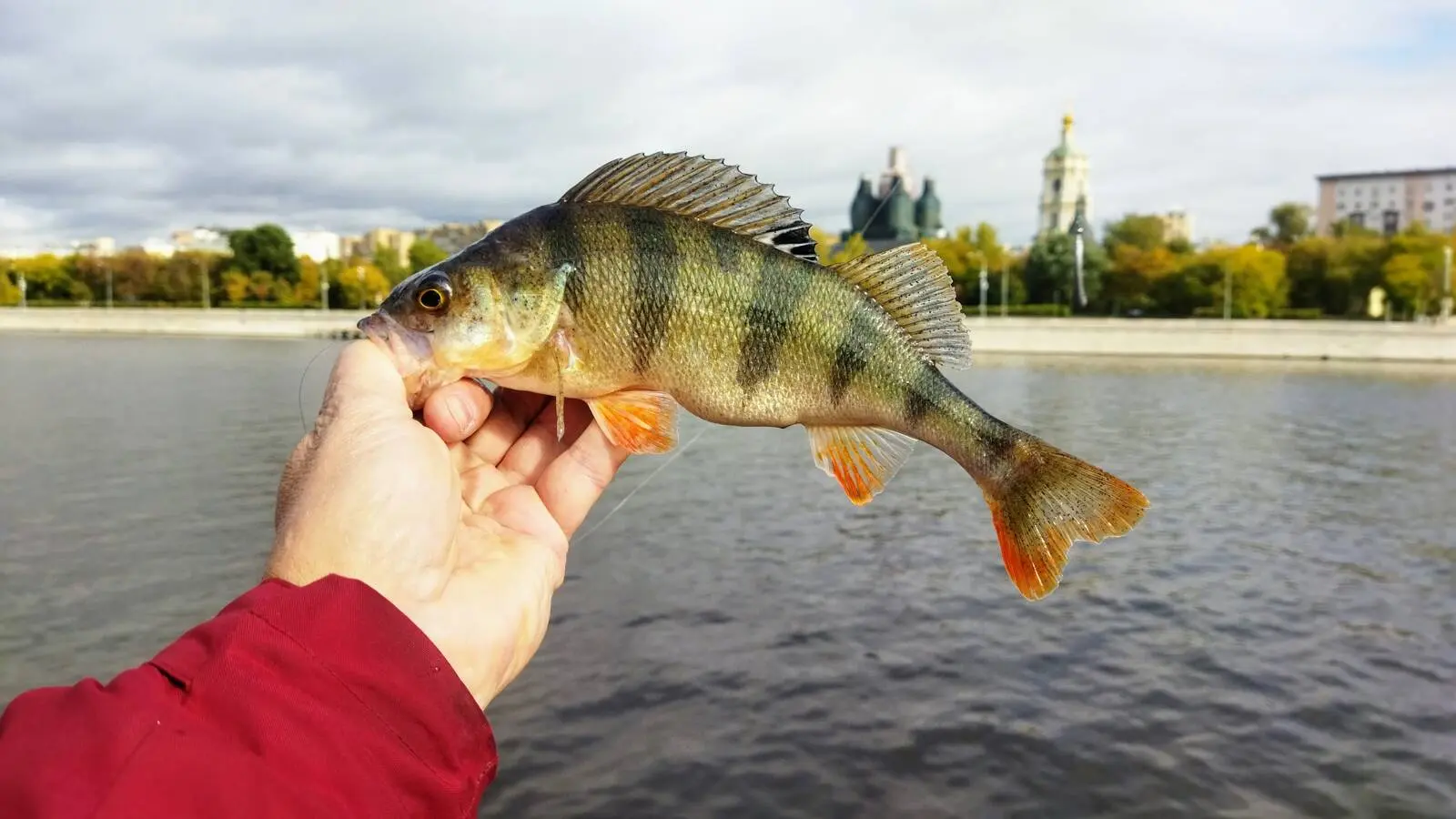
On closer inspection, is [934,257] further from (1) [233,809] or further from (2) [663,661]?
(2) [663,661]

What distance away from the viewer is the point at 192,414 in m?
30.8

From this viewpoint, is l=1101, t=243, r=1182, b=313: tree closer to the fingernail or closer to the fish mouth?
the fingernail

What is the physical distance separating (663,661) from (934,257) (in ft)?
29.6

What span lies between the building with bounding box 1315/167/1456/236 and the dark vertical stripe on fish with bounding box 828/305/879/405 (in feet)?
562

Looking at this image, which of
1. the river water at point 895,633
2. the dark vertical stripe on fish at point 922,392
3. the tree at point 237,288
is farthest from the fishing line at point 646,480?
the tree at point 237,288

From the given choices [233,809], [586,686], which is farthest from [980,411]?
[586,686]

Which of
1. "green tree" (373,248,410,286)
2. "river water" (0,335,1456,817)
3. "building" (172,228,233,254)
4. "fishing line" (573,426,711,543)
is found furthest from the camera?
"building" (172,228,233,254)

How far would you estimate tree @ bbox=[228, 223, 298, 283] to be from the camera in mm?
99562

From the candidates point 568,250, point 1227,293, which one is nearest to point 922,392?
point 568,250

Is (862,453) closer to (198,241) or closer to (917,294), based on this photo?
(917,294)

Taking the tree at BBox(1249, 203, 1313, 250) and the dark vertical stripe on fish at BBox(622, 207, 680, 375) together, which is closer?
the dark vertical stripe on fish at BBox(622, 207, 680, 375)

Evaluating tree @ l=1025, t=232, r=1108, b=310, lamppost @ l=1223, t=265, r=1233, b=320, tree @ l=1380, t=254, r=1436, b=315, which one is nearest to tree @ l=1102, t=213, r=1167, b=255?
lamppost @ l=1223, t=265, r=1233, b=320

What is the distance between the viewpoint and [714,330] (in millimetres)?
3195

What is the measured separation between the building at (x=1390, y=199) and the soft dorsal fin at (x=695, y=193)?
563 ft
